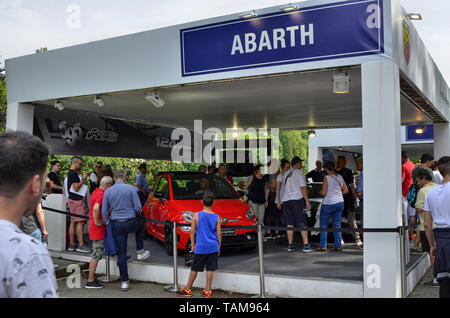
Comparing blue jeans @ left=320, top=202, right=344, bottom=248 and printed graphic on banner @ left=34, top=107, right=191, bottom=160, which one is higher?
printed graphic on banner @ left=34, top=107, right=191, bottom=160

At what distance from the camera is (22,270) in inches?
63.5

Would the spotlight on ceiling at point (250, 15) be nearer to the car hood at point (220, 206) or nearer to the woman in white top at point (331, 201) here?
the woman in white top at point (331, 201)

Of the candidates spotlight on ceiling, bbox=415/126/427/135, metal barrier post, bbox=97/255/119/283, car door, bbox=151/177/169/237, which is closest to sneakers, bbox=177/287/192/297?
metal barrier post, bbox=97/255/119/283

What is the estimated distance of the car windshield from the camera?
355 inches

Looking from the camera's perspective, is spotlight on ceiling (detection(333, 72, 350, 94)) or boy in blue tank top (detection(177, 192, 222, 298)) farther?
spotlight on ceiling (detection(333, 72, 350, 94))

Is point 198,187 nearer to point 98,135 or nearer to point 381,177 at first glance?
point 98,135

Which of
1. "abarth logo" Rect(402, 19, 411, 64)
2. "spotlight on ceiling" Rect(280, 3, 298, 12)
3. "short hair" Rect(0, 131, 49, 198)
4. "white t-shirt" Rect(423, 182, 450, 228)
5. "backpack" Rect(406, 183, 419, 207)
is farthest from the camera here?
"backpack" Rect(406, 183, 419, 207)

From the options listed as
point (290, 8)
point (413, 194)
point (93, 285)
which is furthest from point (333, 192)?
point (93, 285)

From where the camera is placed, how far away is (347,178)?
9711 millimetres

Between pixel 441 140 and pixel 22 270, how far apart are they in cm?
1200

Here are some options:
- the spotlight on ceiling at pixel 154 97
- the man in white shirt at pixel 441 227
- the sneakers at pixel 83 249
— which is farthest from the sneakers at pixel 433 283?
the sneakers at pixel 83 249

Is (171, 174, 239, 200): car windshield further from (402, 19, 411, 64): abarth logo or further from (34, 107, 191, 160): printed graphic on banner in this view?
(402, 19, 411, 64): abarth logo

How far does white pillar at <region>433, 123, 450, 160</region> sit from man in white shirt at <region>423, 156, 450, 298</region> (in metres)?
7.02

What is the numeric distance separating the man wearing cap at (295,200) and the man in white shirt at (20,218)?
7.01 m
